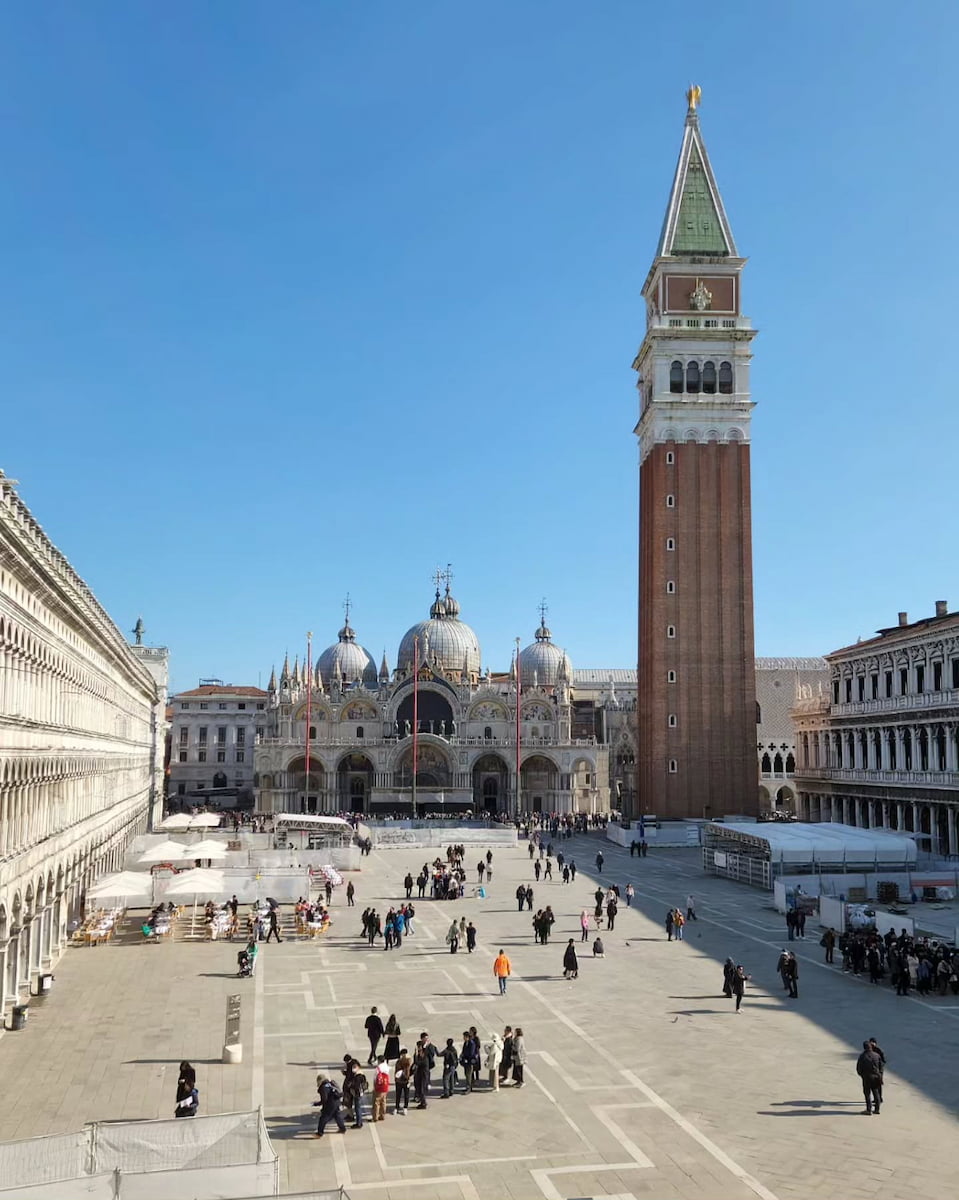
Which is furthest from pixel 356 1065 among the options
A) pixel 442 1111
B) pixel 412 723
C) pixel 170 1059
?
pixel 412 723

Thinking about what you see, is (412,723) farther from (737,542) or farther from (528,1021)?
(528,1021)

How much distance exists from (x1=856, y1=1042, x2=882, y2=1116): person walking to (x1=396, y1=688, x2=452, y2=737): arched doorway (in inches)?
3324

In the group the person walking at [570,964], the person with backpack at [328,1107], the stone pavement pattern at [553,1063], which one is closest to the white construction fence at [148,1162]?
the stone pavement pattern at [553,1063]

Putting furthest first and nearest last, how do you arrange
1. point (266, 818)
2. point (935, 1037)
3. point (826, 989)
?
1. point (266, 818)
2. point (826, 989)
3. point (935, 1037)

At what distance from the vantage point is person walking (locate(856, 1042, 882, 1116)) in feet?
58.9

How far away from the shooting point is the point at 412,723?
10231 centimetres

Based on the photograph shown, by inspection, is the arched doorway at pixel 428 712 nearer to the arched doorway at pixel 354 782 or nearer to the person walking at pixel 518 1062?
the arched doorway at pixel 354 782

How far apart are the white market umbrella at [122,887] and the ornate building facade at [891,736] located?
36.8m

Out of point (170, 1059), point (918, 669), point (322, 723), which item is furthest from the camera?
point (322, 723)

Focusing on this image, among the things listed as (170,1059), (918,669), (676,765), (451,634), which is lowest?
(170,1059)

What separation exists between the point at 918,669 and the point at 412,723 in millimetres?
52686

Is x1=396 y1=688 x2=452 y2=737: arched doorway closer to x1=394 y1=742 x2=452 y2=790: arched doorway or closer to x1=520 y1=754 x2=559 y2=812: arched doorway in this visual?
x1=394 y1=742 x2=452 y2=790: arched doorway

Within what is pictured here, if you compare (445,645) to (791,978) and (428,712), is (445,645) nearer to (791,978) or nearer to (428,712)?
(428,712)

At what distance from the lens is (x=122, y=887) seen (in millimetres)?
35156
